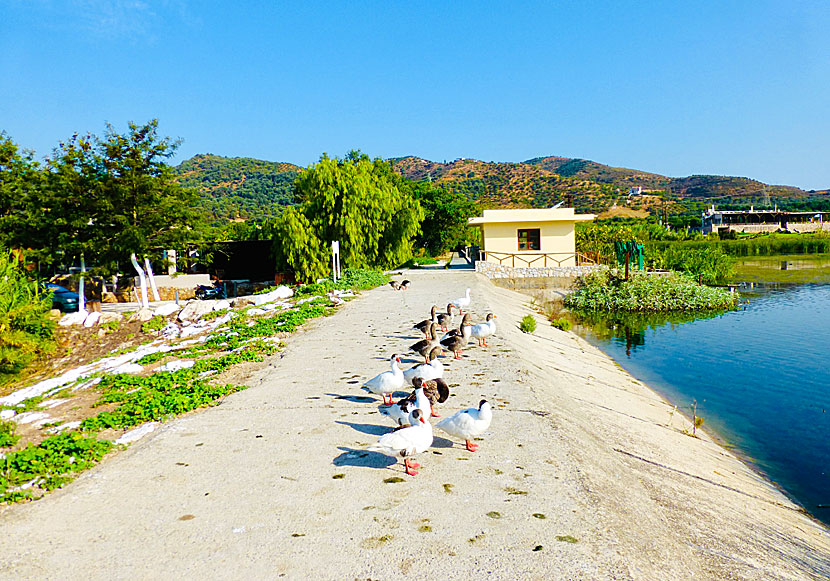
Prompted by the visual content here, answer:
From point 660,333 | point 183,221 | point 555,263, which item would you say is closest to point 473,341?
point 660,333

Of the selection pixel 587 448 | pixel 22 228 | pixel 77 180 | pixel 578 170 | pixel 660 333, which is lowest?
pixel 660 333

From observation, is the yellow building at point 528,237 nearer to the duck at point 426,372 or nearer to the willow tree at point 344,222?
the willow tree at point 344,222

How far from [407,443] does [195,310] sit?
50.1 ft

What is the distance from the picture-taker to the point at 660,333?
20.8 metres

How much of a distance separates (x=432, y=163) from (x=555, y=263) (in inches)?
5226

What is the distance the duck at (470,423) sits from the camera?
562 centimetres

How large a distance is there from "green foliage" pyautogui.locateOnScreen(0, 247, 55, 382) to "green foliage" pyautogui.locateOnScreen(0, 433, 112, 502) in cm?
1099

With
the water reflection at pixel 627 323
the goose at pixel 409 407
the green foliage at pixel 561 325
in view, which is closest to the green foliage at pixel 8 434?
the goose at pixel 409 407

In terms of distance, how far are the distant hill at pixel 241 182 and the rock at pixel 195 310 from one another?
65.3 m

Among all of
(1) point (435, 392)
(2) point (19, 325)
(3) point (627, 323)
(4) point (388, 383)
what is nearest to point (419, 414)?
(1) point (435, 392)

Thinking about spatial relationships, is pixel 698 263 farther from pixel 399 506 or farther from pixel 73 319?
pixel 399 506

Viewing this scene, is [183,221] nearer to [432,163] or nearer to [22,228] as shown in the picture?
[22,228]

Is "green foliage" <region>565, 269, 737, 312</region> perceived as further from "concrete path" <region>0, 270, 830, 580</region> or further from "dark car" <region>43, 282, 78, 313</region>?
"dark car" <region>43, 282, 78, 313</region>

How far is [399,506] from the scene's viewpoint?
4.57 metres
